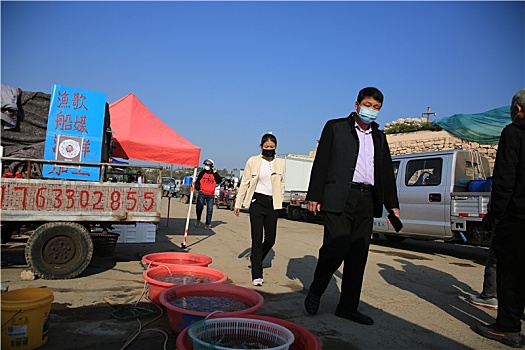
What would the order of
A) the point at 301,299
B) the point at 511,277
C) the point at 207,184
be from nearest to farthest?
the point at 511,277, the point at 301,299, the point at 207,184

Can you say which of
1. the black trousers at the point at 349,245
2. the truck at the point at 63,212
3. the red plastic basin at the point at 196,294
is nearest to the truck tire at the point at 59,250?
the truck at the point at 63,212

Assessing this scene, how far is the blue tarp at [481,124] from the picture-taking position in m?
11.5

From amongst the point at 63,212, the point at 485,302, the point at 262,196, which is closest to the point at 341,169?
the point at 262,196

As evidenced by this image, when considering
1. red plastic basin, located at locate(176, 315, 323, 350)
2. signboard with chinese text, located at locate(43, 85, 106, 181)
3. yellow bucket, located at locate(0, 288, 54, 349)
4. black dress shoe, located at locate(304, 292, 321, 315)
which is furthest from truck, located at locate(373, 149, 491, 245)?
yellow bucket, located at locate(0, 288, 54, 349)

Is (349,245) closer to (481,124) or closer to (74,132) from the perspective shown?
(74,132)

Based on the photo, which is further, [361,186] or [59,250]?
[59,250]

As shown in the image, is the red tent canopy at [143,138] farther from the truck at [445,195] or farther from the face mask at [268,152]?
the truck at [445,195]

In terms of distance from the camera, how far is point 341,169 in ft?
12.3

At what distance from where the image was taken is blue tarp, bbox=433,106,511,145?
1152 centimetres

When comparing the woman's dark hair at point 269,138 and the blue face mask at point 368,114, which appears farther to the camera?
the woman's dark hair at point 269,138

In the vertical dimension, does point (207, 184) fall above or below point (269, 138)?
below

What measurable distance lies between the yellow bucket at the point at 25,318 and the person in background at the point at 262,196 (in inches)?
103

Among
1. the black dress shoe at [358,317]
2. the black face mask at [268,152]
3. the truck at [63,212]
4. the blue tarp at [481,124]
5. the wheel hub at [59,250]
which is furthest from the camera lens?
the blue tarp at [481,124]

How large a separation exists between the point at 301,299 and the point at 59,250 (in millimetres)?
3113
